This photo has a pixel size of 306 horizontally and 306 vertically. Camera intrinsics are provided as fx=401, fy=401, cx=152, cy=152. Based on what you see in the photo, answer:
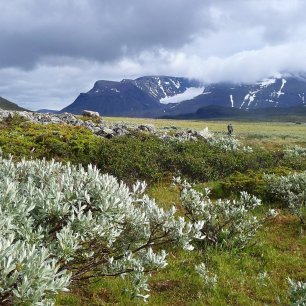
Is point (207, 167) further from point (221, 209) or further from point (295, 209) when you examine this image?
point (221, 209)

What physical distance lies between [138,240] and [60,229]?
4.78ft

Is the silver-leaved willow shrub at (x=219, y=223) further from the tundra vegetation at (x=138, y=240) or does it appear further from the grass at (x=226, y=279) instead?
the grass at (x=226, y=279)

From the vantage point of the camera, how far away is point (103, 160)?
21.0 metres

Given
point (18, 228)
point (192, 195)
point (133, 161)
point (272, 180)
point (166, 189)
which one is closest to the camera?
point (18, 228)

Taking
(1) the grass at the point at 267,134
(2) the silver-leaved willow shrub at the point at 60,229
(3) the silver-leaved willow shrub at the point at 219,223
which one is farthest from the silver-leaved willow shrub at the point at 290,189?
(1) the grass at the point at 267,134

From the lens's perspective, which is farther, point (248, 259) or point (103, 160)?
point (103, 160)

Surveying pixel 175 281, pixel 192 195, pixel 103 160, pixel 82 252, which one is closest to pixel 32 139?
pixel 103 160

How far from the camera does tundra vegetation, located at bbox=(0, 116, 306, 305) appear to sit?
14.7ft

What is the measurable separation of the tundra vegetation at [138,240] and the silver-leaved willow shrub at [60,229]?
16 mm

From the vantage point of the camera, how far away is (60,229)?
5.25m

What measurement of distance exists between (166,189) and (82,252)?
12485mm

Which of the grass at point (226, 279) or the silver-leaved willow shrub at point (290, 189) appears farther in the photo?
the silver-leaved willow shrub at point (290, 189)

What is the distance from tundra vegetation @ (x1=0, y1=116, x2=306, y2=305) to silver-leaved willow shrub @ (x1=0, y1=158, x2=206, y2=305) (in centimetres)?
2

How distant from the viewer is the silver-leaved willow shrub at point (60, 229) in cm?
371
